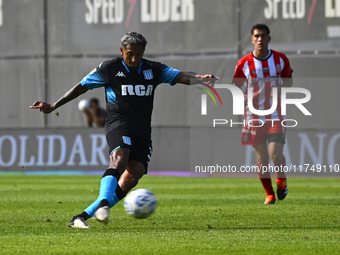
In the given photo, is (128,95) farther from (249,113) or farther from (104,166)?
(104,166)

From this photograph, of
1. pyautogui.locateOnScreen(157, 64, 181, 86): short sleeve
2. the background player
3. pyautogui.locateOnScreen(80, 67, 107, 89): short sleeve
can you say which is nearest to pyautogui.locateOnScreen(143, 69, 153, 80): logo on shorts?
the background player

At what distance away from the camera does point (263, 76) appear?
9.21m

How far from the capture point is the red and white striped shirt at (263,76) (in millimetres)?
9219

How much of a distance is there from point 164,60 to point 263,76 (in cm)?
985

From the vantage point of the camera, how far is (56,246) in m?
5.27

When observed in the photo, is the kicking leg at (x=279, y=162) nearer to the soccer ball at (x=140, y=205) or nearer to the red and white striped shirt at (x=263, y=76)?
the red and white striped shirt at (x=263, y=76)

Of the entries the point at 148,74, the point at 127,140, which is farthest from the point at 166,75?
the point at 127,140

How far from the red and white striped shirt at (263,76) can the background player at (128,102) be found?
2654 mm

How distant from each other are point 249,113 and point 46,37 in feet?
39.2

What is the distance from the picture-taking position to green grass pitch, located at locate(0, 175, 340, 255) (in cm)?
520

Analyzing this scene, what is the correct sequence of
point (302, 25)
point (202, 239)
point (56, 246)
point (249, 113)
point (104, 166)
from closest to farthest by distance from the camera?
point (56, 246), point (202, 239), point (249, 113), point (104, 166), point (302, 25)

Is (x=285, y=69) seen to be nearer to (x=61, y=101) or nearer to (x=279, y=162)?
(x=279, y=162)

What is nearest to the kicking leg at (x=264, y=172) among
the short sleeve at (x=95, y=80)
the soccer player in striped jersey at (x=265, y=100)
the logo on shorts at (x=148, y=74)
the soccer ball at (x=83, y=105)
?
the soccer player in striped jersey at (x=265, y=100)

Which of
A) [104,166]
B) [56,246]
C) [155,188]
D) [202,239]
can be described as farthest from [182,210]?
[104,166]
